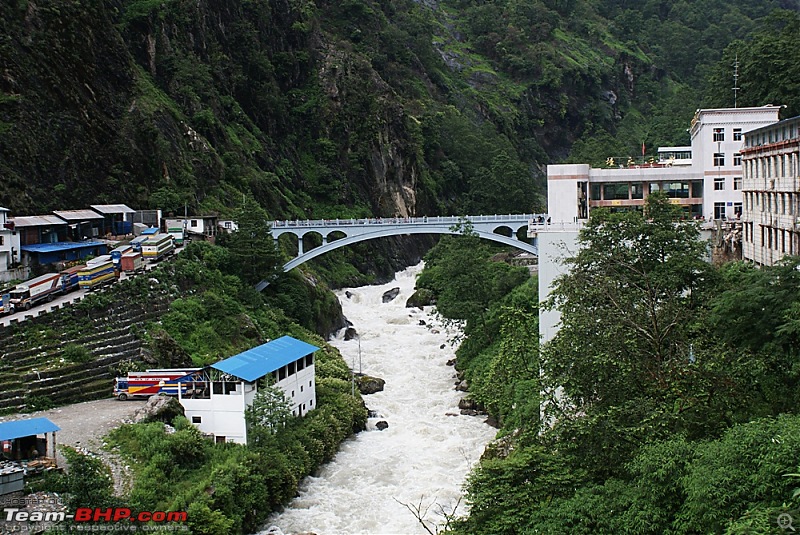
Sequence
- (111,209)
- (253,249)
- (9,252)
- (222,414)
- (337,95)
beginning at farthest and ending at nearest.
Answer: (337,95) < (111,209) < (253,249) < (9,252) < (222,414)

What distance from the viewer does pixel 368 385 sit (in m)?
33.8

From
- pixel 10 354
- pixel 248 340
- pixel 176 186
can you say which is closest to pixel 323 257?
pixel 176 186

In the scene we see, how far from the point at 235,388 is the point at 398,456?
5.66 meters

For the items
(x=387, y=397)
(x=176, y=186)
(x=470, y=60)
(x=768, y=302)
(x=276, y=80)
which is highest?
(x=470, y=60)

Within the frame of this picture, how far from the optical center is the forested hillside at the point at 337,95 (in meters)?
43.4

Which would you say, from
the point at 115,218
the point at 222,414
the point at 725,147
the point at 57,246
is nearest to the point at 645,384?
the point at 222,414

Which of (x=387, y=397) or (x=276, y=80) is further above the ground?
(x=276, y=80)

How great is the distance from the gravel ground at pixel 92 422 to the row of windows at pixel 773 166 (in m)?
21.6

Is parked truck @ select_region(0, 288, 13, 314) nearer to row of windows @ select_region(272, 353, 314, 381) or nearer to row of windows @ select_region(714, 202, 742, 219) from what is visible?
row of windows @ select_region(272, 353, 314, 381)

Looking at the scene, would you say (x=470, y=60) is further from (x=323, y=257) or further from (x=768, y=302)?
(x=768, y=302)

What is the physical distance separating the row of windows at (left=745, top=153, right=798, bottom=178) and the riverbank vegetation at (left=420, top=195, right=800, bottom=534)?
908 cm

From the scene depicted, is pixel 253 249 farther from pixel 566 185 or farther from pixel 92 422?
pixel 92 422

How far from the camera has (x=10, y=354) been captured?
88.9ft

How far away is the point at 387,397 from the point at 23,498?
16.2 metres
